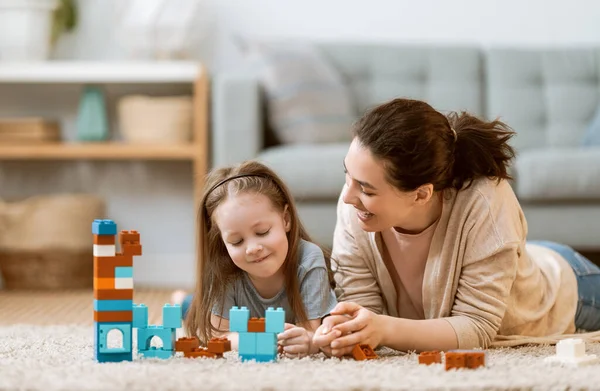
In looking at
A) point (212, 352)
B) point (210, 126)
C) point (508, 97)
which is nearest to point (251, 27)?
point (210, 126)

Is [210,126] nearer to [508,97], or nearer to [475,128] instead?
[508,97]

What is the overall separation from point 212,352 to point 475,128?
595 millimetres

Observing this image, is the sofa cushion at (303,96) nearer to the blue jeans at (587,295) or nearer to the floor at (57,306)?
the floor at (57,306)

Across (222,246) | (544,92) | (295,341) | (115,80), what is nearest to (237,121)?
(115,80)

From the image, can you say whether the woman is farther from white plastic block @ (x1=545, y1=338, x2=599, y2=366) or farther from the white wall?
the white wall

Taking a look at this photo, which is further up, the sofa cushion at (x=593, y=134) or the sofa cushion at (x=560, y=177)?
the sofa cushion at (x=593, y=134)

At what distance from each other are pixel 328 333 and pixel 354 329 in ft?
0.14

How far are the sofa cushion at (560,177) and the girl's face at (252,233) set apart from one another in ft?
4.10

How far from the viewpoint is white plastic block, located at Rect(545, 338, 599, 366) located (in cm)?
141

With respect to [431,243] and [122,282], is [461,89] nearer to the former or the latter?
[431,243]

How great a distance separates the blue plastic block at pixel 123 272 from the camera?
1351 millimetres

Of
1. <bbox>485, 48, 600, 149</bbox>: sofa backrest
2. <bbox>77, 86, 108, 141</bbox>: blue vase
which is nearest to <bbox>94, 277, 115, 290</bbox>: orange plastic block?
<bbox>77, 86, 108, 141</bbox>: blue vase

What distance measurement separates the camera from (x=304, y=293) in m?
1.61

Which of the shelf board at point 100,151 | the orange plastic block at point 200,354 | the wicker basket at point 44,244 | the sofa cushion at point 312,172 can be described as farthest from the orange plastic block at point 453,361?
the wicker basket at point 44,244
